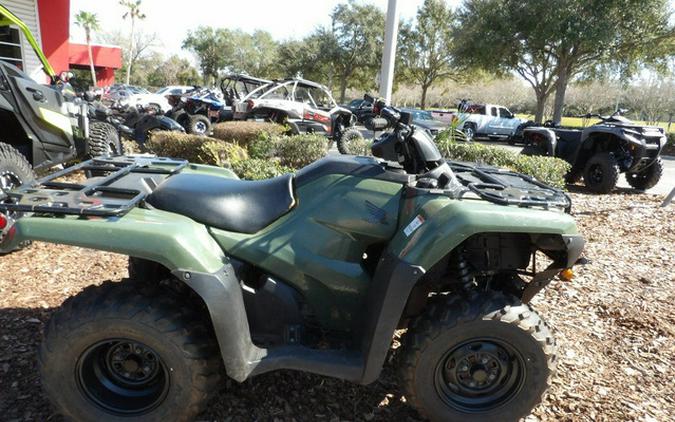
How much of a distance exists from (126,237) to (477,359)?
5.51 feet

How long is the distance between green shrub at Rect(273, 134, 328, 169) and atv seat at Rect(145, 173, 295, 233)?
5.80 metres

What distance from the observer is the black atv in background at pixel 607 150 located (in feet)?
27.3

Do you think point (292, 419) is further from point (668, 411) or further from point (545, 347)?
point (668, 411)

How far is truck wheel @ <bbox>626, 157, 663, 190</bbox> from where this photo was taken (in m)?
8.89

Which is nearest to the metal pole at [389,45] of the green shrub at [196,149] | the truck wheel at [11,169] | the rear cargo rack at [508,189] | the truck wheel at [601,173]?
the green shrub at [196,149]

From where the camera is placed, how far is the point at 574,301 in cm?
383

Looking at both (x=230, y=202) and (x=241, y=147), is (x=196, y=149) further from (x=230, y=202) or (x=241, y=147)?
(x=230, y=202)

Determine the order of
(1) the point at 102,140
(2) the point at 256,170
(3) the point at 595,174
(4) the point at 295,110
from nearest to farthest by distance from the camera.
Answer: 1. (2) the point at 256,170
2. (1) the point at 102,140
3. (3) the point at 595,174
4. (4) the point at 295,110

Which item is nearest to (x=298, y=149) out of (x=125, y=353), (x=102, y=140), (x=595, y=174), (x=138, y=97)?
(x=102, y=140)

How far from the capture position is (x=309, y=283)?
2271 mm

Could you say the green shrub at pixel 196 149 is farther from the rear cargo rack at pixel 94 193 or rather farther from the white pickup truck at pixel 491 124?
the white pickup truck at pixel 491 124

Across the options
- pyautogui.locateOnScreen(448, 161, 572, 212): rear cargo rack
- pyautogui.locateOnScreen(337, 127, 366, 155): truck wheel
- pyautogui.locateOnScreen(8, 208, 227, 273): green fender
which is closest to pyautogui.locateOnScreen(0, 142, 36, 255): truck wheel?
pyautogui.locateOnScreen(8, 208, 227, 273): green fender

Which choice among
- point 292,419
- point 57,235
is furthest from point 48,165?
point 292,419

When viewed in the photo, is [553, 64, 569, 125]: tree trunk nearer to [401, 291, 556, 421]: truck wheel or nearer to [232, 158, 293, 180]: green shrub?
[232, 158, 293, 180]: green shrub
